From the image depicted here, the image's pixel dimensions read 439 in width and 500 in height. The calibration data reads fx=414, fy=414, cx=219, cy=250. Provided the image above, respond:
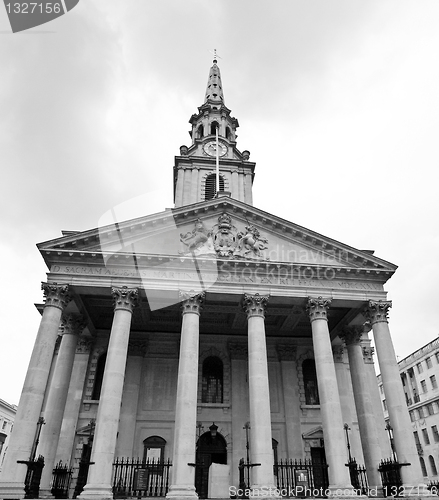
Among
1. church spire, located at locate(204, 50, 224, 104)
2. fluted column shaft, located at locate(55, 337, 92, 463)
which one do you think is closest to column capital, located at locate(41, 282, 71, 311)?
fluted column shaft, located at locate(55, 337, 92, 463)

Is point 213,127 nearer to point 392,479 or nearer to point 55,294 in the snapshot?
point 55,294

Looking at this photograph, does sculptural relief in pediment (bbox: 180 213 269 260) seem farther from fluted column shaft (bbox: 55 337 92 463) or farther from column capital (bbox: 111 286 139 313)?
fluted column shaft (bbox: 55 337 92 463)

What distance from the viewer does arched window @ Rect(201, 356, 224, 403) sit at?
26359mm

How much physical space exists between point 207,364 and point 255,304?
7.90 m

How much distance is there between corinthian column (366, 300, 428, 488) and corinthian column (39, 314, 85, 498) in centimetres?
1656

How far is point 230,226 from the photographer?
2391cm

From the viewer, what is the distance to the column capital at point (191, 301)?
2136 cm

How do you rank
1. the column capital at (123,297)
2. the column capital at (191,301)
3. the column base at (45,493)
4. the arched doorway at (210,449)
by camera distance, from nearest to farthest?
the column base at (45,493) → the column capital at (123,297) → the column capital at (191,301) → the arched doorway at (210,449)

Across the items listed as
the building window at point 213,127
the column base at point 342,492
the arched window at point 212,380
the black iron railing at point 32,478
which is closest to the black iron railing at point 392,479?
the column base at point 342,492

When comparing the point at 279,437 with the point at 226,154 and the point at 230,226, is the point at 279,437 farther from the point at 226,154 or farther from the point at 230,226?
the point at 226,154

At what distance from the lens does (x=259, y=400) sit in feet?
64.0

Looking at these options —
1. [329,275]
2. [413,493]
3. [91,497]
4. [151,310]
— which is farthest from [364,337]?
[91,497]

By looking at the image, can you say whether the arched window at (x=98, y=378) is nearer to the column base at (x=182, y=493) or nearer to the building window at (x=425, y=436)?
the column base at (x=182, y=493)

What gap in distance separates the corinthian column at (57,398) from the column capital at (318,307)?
13.4 meters
